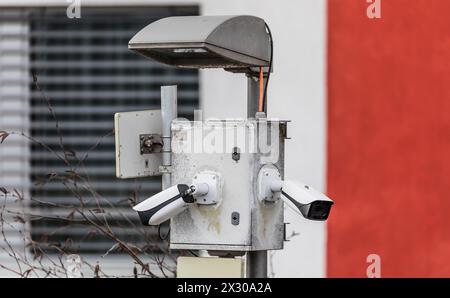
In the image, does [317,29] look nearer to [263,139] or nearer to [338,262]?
[338,262]

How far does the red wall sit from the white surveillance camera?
10.1 feet

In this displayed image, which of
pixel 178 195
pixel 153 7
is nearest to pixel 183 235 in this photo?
pixel 178 195

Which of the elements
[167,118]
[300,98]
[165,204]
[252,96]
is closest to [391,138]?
[300,98]

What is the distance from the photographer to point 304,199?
235 inches

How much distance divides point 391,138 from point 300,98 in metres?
0.62

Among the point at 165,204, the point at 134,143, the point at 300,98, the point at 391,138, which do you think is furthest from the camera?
the point at 300,98

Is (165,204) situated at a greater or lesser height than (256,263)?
greater

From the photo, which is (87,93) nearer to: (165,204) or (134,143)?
(134,143)

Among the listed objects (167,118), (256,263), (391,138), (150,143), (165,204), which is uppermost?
(167,118)

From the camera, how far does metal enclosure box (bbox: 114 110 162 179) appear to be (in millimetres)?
6258

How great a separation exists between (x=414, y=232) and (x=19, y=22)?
3053 mm

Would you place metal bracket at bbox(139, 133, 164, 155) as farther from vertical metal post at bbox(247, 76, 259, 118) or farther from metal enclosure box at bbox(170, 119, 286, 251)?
vertical metal post at bbox(247, 76, 259, 118)

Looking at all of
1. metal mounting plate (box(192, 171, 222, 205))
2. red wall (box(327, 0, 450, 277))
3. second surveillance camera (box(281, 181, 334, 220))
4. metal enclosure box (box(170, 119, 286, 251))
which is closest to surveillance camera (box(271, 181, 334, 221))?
second surveillance camera (box(281, 181, 334, 220))
